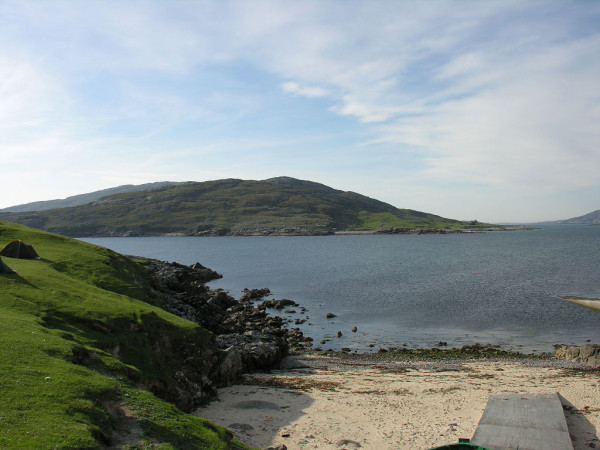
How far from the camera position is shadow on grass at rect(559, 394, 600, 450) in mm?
19594

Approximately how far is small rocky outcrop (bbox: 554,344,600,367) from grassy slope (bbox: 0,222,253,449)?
3357 centimetres

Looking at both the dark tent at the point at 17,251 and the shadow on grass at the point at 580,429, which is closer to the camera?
the shadow on grass at the point at 580,429

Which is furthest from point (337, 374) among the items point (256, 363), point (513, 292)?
point (513, 292)

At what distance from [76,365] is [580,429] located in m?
24.7

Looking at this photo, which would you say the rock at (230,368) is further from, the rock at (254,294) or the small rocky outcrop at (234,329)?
the rock at (254,294)

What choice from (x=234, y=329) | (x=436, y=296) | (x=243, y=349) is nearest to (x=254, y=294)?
(x=234, y=329)

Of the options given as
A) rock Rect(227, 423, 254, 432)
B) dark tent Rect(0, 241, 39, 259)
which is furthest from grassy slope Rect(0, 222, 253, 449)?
rock Rect(227, 423, 254, 432)

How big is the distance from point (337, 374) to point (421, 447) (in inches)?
549

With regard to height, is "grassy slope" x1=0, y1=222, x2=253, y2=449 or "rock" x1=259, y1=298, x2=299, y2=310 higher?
"grassy slope" x1=0, y1=222, x2=253, y2=449

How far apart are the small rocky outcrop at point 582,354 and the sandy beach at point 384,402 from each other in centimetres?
177

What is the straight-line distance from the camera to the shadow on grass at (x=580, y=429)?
19594 millimetres

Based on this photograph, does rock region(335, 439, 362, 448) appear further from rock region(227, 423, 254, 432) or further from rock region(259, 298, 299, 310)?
rock region(259, 298, 299, 310)

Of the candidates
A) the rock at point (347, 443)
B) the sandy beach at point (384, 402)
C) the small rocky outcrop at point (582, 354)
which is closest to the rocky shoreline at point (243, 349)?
the small rocky outcrop at point (582, 354)

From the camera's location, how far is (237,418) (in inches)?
871
